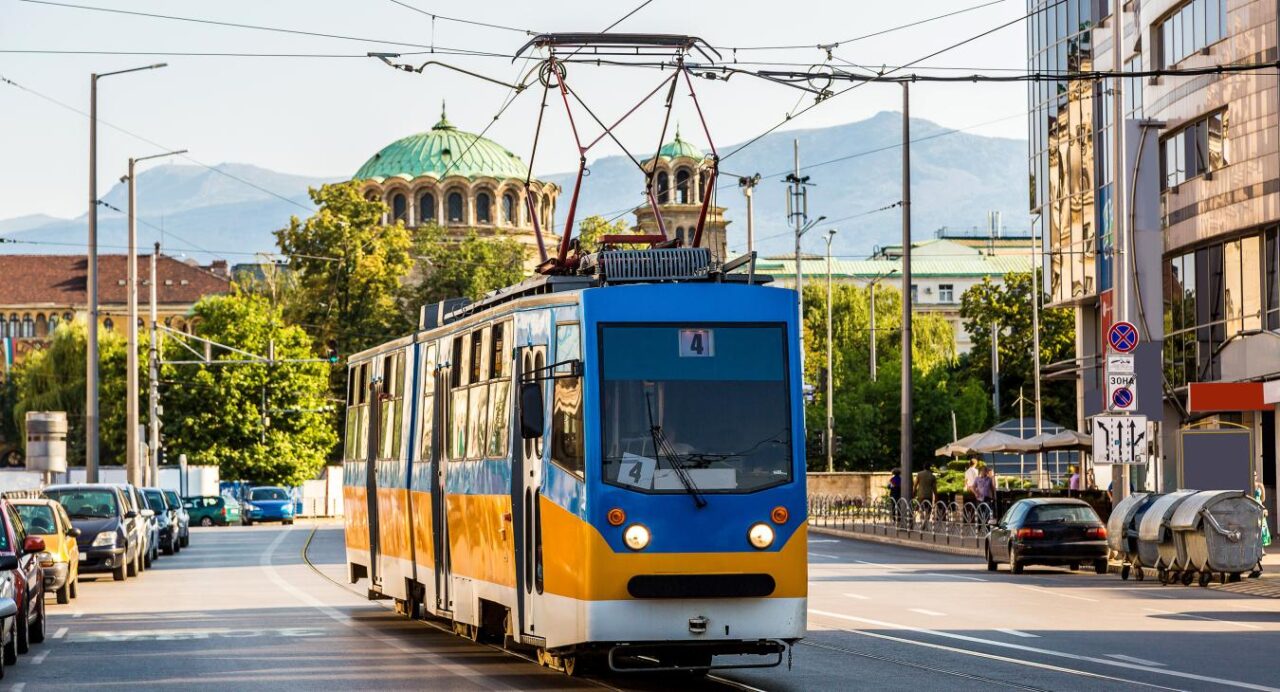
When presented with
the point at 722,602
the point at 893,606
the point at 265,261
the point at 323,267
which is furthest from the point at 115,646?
the point at 265,261

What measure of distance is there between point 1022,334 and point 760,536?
83.4 m

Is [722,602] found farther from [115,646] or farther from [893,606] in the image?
[893,606]

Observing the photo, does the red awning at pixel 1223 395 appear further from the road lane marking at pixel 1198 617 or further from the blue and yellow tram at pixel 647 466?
the blue and yellow tram at pixel 647 466

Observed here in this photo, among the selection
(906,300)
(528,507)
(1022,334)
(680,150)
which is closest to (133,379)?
(906,300)

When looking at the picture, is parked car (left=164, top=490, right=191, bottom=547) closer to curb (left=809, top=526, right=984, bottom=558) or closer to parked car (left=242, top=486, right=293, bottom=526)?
curb (left=809, top=526, right=984, bottom=558)

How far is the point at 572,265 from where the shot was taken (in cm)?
1816

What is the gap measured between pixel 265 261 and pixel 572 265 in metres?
103

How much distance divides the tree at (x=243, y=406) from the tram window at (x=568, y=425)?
248 ft

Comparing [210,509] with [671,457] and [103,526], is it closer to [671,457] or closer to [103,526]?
[103,526]

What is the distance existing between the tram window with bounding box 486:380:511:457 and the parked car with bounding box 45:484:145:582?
1695 cm

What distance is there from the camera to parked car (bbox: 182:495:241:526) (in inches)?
3076

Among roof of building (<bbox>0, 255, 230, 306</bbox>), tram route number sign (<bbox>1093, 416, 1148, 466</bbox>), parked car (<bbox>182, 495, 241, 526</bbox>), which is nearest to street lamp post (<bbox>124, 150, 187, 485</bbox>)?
parked car (<bbox>182, 495, 241, 526</bbox>)

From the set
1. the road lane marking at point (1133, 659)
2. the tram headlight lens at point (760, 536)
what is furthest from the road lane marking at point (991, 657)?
the tram headlight lens at point (760, 536)

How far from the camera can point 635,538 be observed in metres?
14.8
